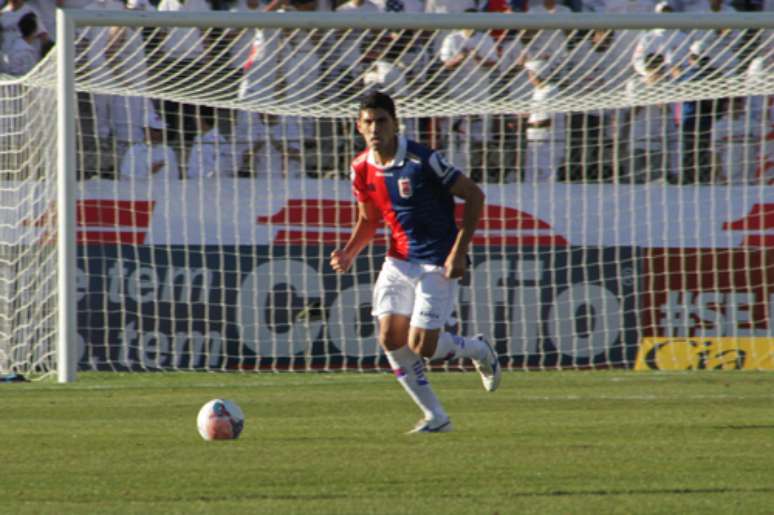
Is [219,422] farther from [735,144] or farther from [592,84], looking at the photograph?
[735,144]

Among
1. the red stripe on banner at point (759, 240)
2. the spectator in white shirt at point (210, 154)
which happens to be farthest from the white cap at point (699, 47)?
the spectator in white shirt at point (210, 154)

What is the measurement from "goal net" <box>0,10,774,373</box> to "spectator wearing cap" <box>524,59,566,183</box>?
2cm

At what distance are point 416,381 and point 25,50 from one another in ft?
27.9

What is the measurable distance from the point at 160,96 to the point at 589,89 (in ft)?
13.6

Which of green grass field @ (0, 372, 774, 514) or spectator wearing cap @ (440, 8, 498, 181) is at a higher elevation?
spectator wearing cap @ (440, 8, 498, 181)

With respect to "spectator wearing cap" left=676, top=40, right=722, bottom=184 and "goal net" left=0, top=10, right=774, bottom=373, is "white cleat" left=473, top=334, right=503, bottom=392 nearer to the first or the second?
"goal net" left=0, top=10, right=774, bottom=373

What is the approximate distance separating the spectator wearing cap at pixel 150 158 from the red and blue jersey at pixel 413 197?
5.58 m

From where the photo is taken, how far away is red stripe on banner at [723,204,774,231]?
1389cm

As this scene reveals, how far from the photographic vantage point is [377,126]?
828 centimetres

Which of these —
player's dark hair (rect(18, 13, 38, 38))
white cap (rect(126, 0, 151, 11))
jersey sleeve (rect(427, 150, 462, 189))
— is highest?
white cap (rect(126, 0, 151, 11))

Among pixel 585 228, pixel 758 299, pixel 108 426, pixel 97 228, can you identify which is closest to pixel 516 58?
pixel 585 228

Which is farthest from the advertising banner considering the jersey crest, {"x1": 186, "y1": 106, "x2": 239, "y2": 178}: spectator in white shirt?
the jersey crest

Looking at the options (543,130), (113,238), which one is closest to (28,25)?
(113,238)

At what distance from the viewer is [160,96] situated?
43.0 feet
